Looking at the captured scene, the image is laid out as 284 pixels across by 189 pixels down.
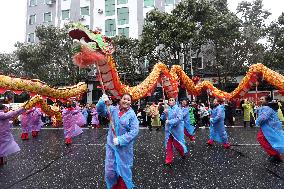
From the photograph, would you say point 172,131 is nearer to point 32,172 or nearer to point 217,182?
point 217,182

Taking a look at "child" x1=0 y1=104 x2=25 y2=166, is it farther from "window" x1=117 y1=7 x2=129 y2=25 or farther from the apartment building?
"window" x1=117 y1=7 x2=129 y2=25

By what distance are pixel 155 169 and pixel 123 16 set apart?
1138 inches

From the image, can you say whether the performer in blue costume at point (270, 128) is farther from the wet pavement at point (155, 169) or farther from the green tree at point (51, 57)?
the green tree at point (51, 57)

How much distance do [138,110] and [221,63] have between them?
8658 mm

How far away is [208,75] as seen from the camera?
2820 centimetres

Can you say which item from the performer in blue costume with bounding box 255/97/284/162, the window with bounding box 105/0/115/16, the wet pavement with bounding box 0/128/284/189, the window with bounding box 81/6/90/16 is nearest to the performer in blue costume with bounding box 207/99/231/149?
the wet pavement with bounding box 0/128/284/189

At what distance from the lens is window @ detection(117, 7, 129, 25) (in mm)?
33969

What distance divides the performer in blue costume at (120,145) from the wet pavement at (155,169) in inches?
52.0

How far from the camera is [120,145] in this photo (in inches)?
172

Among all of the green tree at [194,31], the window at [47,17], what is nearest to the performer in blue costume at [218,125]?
the green tree at [194,31]

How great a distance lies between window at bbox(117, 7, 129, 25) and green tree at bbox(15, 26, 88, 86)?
7643 millimetres

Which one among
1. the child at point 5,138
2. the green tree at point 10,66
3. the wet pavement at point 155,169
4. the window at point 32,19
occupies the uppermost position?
the window at point 32,19

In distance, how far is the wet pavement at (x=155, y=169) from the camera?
233 inches

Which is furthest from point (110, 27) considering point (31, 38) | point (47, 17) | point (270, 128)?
point (270, 128)
